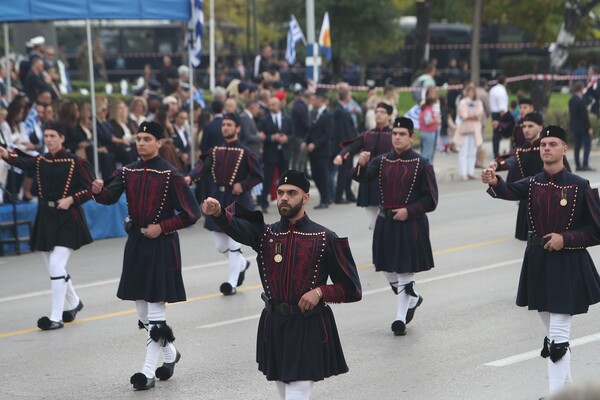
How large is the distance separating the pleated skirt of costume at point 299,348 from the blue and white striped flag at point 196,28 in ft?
40.1

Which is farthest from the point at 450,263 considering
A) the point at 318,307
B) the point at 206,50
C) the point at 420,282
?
the point at 206,50

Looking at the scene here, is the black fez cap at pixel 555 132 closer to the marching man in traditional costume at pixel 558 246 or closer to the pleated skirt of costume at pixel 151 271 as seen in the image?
the marching man in traditional costume at pixel 558 246

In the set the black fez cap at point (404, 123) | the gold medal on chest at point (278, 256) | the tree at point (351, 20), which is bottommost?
the gold medal on chest at point (278, 256)

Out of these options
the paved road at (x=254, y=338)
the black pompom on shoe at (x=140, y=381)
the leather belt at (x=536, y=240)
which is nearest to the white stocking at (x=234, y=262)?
the paved road at (x=254, y=338)

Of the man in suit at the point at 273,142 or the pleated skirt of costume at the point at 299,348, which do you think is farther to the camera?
the man in suit at the point at 273,142

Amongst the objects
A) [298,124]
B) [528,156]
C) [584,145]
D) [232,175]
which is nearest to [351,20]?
[584,145]

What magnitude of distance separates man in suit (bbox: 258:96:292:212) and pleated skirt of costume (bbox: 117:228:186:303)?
1098 centimetres

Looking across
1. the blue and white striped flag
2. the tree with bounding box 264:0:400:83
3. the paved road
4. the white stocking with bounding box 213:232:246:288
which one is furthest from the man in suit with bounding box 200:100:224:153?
the tree with bounding box 264:0:400:83

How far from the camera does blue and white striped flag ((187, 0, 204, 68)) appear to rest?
1927 centimetres

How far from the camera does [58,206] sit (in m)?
12.0

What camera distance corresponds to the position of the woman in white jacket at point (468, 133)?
2530 cm

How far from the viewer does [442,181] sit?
995 inches

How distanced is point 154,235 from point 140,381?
46.7 inches

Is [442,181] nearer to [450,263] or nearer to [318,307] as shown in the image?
[450,263]
